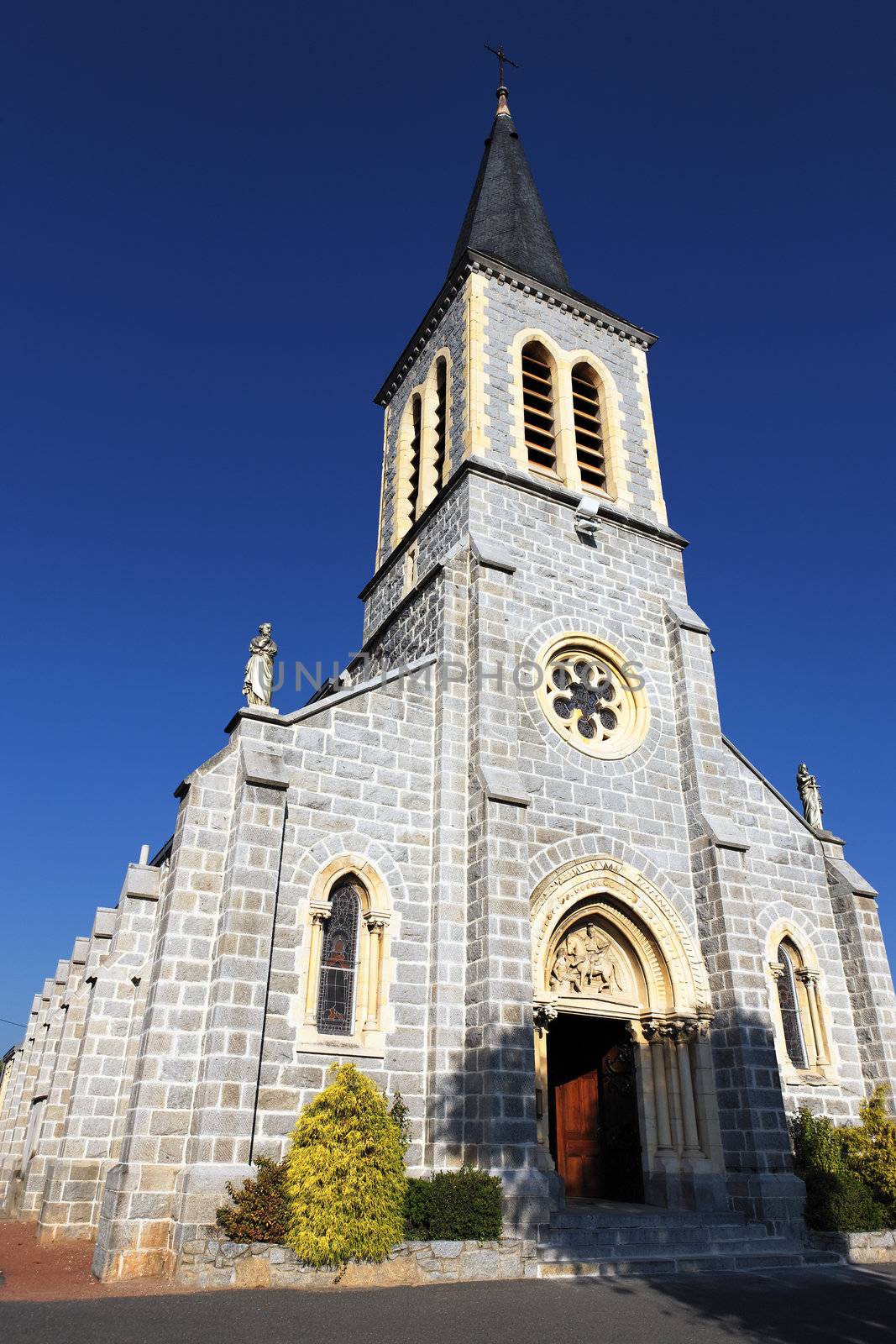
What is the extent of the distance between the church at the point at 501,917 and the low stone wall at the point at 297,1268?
1.54 feet

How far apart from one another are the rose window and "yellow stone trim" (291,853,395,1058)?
418cm

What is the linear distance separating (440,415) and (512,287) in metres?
3.02

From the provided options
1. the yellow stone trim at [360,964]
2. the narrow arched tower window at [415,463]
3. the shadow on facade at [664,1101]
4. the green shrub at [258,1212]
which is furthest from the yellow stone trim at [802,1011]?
the narrow arched tower window at [415,463]

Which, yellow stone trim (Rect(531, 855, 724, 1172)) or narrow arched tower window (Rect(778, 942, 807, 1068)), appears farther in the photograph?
narrow arched tower window (Rect(778, 942, 807, 1068))

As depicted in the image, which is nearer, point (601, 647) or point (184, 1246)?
point (184, 1246)

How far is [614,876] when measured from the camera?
1434 centimetres

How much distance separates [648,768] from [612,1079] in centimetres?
491

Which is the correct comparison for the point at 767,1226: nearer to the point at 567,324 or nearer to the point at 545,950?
the point at 545,950

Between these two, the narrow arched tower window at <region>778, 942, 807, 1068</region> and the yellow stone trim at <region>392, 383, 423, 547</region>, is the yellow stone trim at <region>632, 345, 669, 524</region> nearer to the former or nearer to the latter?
the yellow stone trim at <region>392, 383, 423, 547</region>

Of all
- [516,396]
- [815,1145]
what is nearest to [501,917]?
[815,1145]

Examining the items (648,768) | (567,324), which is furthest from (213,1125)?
(567,324)

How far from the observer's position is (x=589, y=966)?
46.2 feet

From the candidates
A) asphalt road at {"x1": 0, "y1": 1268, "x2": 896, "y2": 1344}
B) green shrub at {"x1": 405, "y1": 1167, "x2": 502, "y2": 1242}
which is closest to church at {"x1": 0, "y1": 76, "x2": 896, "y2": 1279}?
green shrub at {"x1": 405, "y1": 1167, "x2": 502, "y2": 1242}

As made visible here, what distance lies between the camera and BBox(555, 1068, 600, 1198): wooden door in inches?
572
